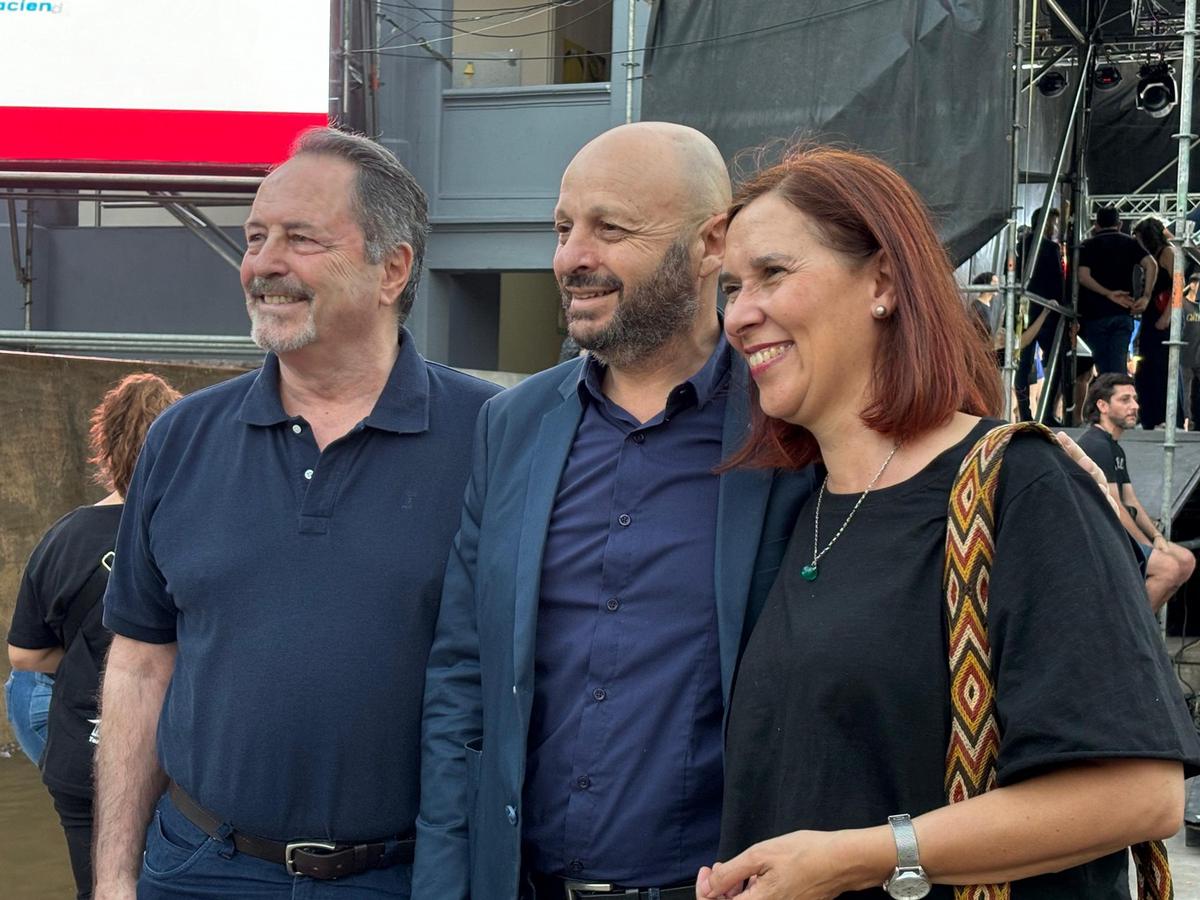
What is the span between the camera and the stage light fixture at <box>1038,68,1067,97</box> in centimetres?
1144

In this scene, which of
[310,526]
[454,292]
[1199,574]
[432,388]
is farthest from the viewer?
[454,292]

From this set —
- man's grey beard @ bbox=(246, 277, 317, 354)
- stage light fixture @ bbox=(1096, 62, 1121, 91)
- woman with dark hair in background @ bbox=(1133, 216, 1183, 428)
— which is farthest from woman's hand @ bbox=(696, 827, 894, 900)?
stage light fixture @ bbox=(1096, 62, 1121, 91)

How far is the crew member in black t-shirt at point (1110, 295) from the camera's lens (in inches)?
457

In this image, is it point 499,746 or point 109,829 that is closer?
point 499,746

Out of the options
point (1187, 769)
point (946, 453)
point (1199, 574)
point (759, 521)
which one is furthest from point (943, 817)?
point (1199, 574)

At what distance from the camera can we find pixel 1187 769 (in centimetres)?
165

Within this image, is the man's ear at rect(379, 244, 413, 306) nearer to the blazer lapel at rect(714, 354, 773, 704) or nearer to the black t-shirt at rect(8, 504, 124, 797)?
the blazer lapel at rect(714, 354, 773, 704)

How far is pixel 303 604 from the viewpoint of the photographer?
2.48 metres

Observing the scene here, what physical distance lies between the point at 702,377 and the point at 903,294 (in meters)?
0.53

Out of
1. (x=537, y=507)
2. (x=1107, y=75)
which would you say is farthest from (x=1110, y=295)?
(x=537, y=507)

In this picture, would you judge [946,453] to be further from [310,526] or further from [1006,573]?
[310,526]

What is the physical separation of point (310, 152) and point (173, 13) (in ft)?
29.5

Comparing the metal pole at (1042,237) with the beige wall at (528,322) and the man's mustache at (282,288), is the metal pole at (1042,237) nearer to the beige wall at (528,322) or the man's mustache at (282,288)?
the beige wall at (528,322)

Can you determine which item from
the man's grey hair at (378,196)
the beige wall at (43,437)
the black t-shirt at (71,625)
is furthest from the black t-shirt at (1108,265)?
the man's grey hair at (378,196)
